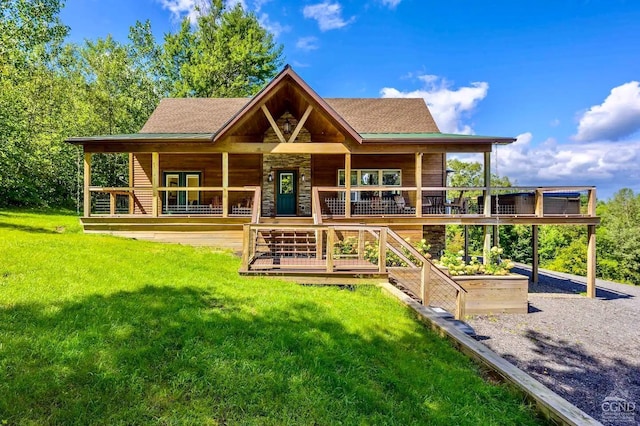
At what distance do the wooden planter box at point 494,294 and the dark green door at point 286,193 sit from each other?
7731 mm

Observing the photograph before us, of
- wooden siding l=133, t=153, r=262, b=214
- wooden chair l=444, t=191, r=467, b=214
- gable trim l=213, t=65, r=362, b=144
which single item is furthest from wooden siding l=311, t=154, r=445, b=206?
gable trim l=213, t=65, r=362, b=144

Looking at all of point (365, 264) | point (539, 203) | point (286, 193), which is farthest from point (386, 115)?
point (365, 264)

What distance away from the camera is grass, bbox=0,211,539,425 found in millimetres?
2686

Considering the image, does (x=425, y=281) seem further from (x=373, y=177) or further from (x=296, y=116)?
(x=296, y=116)

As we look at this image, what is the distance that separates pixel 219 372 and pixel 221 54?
28.6 m

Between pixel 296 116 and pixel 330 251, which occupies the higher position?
pixel 296 116

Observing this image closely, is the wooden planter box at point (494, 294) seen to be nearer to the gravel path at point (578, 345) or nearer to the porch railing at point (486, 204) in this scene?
the gravel path at point (578, 345)

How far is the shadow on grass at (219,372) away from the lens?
265 centimetres

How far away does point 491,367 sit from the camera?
11.8 feet

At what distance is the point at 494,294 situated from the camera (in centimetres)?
879

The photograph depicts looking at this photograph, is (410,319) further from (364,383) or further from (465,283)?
(465,283)

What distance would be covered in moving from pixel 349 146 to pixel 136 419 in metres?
9.78

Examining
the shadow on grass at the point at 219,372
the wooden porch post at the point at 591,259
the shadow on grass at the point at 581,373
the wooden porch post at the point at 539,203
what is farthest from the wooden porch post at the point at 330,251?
the wooden porch post at the point at 591,259

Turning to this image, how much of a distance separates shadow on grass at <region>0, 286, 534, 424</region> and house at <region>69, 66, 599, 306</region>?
3380 millimetres
